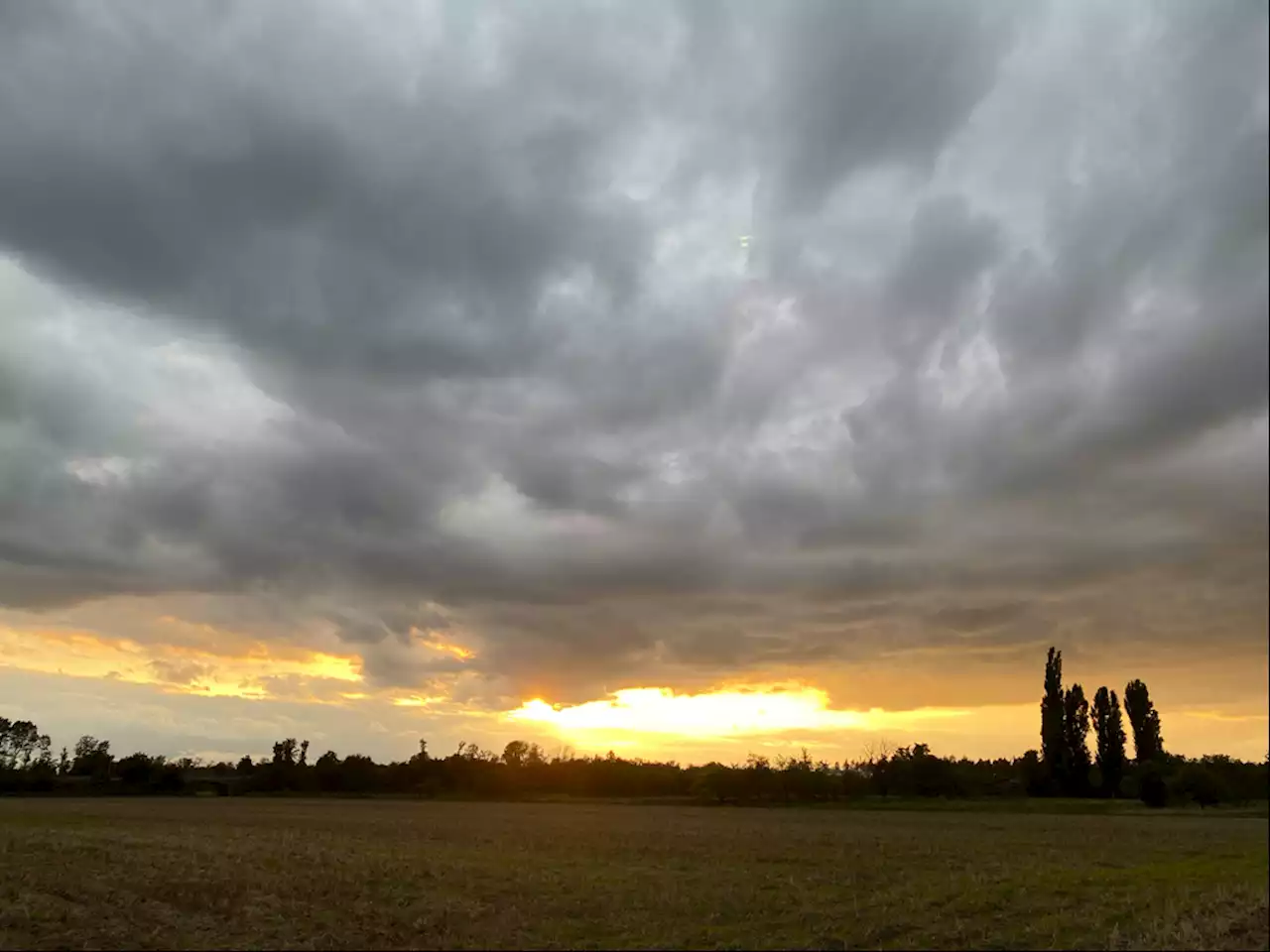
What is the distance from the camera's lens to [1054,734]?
222 feet

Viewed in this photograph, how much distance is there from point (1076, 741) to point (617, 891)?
54.3 m

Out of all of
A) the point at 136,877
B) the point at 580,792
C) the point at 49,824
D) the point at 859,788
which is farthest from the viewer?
the point at 580,792

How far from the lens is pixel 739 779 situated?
13188 centimetres

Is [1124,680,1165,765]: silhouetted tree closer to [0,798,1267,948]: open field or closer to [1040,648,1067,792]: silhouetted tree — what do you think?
[1040,648,1067,792]: silhouetted tree

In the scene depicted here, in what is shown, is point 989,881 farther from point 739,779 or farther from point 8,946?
point 739,779

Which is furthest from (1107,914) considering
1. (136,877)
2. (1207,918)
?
(136,877)

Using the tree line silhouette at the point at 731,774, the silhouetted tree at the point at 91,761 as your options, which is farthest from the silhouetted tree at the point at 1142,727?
the silhouetted tree at the point at 91,761

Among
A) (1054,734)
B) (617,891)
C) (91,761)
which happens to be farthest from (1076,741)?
(91,761)

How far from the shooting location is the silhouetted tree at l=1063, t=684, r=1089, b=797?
215 ft

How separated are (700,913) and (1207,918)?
12.3 meters

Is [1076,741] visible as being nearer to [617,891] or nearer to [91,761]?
[617,891]

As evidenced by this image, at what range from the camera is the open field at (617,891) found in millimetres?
21094

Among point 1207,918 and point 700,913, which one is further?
point 700,913

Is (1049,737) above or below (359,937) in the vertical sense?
above
